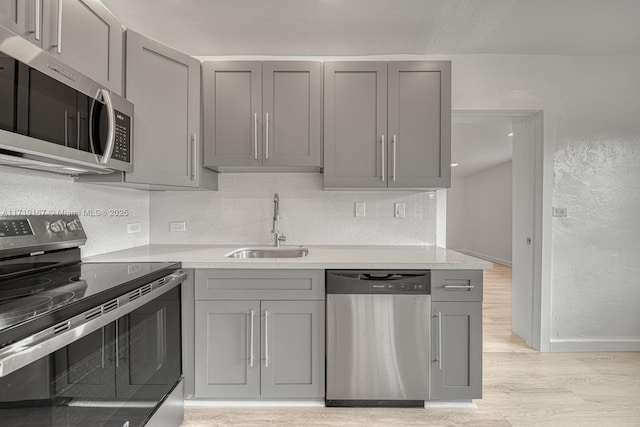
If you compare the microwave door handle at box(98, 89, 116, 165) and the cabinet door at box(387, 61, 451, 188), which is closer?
the microwave door handle at box(98, 89, 116, 165)

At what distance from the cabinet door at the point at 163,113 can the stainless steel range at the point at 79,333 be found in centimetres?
53

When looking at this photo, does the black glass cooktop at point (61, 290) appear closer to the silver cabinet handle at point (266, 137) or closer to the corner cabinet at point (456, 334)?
the silver cabinet handle at point (266, 137)

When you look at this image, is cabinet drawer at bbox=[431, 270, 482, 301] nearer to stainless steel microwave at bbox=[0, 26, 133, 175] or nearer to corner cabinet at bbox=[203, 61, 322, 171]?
corner cabinet at bbox=[203, 61, 322, 171]

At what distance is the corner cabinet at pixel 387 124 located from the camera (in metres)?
2.26

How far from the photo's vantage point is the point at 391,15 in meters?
2.15

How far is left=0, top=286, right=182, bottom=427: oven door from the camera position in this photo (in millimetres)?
891

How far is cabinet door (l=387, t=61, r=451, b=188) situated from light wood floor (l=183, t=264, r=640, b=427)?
4.59 ft

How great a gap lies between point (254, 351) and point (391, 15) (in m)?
2.22

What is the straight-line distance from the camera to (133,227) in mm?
2465

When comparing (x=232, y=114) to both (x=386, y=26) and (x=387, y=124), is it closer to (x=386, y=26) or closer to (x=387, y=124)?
(x=387, y=124)

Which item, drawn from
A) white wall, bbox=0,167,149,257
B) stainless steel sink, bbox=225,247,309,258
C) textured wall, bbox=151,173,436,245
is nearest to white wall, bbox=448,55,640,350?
Result: textured wall, bbox=151,173,436,245

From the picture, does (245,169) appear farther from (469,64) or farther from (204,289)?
(469,64)

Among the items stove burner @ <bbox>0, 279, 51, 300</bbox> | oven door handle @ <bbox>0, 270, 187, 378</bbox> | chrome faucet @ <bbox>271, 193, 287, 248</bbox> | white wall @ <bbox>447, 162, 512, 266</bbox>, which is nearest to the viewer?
oven door handle @ <bbox>0, 270, 187, 378</bbox>

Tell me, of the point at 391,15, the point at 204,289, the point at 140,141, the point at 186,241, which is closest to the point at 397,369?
the point at 204,289
